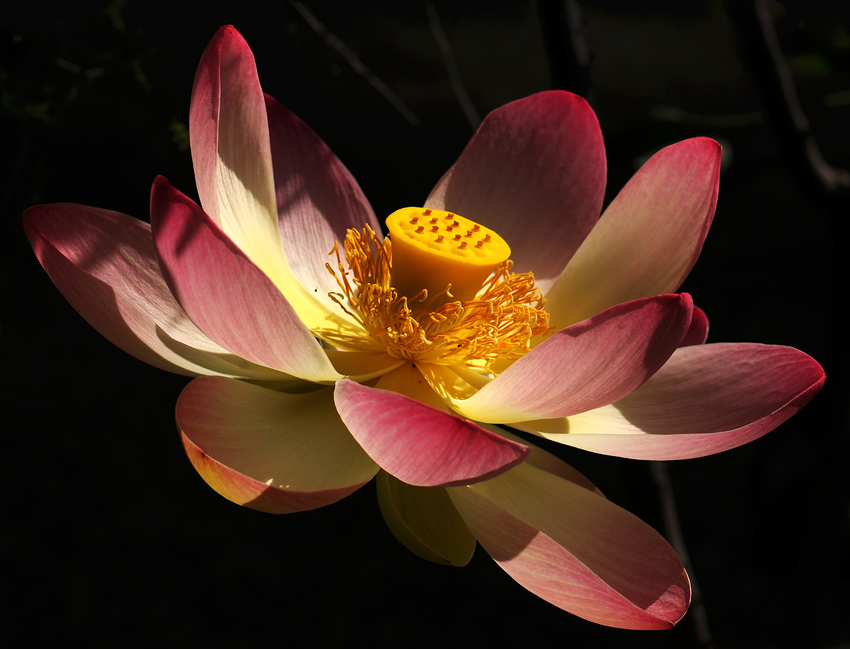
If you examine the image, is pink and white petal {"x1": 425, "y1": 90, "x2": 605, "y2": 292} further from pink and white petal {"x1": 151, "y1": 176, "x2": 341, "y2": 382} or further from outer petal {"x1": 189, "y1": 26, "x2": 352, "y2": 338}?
pink and white petal {"x1": 151, "y1": 176, "x2": 341, "y2": 382}

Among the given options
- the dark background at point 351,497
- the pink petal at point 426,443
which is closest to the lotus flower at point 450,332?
the pink petal at point 426,443

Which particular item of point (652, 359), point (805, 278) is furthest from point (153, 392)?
→ point (805, 278)

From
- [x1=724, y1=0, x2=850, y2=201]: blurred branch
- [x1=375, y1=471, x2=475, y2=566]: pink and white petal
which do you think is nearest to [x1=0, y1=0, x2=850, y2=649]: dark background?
[x1=724, y1=0, x2=850, y2=201]: blurred branch

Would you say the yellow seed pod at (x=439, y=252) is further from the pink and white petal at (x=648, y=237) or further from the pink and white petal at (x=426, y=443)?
the pink and white petal at (x=426, y=443)

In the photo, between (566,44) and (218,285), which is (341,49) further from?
(218,285)

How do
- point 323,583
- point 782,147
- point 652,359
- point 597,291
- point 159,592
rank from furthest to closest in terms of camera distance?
point 323,583, point 159,592, point 782,147, point 597,291, point 652,359

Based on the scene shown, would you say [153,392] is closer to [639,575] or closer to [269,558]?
[269,558]
